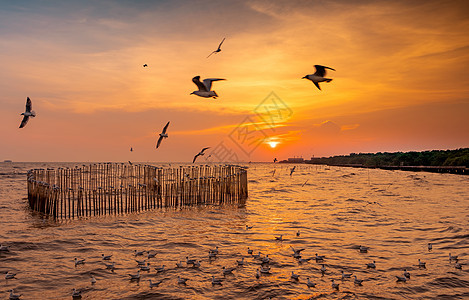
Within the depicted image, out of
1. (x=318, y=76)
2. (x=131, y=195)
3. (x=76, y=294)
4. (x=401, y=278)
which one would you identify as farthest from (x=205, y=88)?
(x=131, y=195)

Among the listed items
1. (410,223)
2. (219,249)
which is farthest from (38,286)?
(410,223)

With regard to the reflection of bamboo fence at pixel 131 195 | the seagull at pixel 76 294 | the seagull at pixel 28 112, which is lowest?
the seagull at pixel 76 294

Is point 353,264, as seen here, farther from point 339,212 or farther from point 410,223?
point 339,212

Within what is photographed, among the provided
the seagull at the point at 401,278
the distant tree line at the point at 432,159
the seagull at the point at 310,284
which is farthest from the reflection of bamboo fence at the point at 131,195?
the distant tree line at the point at 432,159

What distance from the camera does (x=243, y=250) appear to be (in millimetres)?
13164

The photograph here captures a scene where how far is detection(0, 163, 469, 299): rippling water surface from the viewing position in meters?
9.45

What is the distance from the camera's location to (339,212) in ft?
72.7

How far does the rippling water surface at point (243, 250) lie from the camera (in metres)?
9.45

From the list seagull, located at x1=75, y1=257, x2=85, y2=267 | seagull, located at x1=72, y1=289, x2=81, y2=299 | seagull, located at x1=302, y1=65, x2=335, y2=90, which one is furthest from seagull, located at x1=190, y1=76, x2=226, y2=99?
seagull, located at x1=72, y1=289, x2=81, y2=299

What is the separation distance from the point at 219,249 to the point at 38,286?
6003 millimetres

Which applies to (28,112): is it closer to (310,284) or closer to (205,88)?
(205,88)

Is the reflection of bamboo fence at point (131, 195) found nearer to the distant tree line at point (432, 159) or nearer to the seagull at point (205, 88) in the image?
the seagull at point (205, 88)

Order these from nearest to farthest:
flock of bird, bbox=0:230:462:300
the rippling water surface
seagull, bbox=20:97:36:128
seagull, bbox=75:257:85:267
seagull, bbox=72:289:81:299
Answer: seagull, bbox=72:289:81:299
the rippling water surface
flock of bird, bbox=0:230:462:300
seagull, bbox=75:257:85:267
seagull, bbox=20:97:36:128

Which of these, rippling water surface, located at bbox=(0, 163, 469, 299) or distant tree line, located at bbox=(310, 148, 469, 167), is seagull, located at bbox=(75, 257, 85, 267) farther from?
distant tree line, located at bbox=(310, 148, 469, 167)
